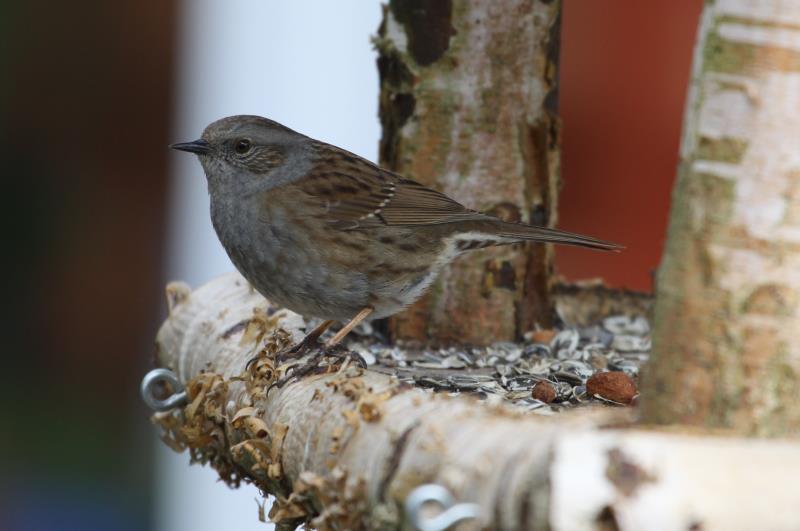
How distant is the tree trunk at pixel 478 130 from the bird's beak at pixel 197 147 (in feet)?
2.08

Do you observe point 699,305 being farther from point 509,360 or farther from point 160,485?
point 160,485

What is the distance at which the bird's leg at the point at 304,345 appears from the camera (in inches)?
120

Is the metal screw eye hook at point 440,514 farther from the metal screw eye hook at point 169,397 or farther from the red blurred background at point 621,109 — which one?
the red blurred background at point 621,109

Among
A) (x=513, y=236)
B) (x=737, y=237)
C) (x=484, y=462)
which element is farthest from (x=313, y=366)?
(x=737, y=237)

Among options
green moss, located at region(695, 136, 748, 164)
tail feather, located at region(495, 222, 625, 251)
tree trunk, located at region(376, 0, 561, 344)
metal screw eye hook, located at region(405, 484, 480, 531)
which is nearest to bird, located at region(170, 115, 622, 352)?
tail feather, located at region(495, 222, 625, 251)

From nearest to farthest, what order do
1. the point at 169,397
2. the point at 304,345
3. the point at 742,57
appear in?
the point at 742,57
the point at 304,345
the point at 169,397

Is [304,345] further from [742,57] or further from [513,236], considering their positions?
[742,57]

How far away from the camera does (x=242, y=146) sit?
3457 millimetres

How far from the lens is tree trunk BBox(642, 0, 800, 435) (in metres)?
Result: 1.82

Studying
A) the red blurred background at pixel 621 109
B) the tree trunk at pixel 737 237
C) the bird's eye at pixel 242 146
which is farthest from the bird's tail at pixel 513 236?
the red blurred background at pixel 621 109

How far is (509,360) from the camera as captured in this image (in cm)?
352

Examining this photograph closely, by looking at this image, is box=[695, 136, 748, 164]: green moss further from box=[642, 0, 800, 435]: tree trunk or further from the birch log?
the birch log

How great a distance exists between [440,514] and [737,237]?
65 centimetres

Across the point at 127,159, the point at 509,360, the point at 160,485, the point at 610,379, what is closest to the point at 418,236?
the point at 509,360
